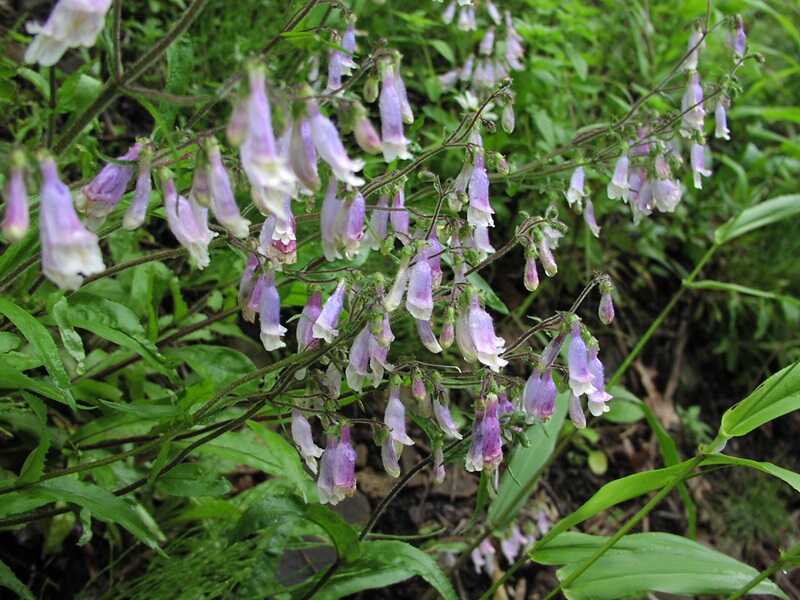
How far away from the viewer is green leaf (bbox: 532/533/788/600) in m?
2.44

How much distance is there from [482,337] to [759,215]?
2112mm

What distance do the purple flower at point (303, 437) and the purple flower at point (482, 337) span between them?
1.67 ft

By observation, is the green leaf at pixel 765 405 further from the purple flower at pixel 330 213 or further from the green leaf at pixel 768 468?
the purple flower at pixel 330 213

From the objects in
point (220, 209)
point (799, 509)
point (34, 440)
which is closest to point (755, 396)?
point (220, 209)

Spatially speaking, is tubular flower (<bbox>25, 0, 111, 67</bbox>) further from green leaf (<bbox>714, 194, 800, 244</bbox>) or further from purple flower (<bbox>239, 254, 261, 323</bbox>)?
green leaf (<bbox>714, 194, 800, 244</bbox>)

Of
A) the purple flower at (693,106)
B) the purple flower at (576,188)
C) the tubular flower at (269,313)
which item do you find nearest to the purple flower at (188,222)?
the tubular flower at (269,313)

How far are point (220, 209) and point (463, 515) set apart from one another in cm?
283

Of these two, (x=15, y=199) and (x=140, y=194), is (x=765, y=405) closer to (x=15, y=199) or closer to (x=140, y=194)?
(x=140, y=194)

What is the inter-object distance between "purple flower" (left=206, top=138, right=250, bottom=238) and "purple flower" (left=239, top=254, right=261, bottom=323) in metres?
0.50

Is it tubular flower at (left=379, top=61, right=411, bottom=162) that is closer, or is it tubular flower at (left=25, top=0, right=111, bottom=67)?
tubular flower at (left=25, top=0, right=111, bottom=67)

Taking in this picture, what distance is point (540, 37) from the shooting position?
462 cm

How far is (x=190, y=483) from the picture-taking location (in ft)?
7.91

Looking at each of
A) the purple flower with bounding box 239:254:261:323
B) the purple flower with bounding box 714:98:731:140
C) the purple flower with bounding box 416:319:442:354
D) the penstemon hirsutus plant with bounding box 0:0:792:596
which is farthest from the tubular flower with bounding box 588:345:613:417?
the purple flower with bounding box 714:98:731:140

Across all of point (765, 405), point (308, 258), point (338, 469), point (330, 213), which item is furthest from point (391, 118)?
point (765, 405)
